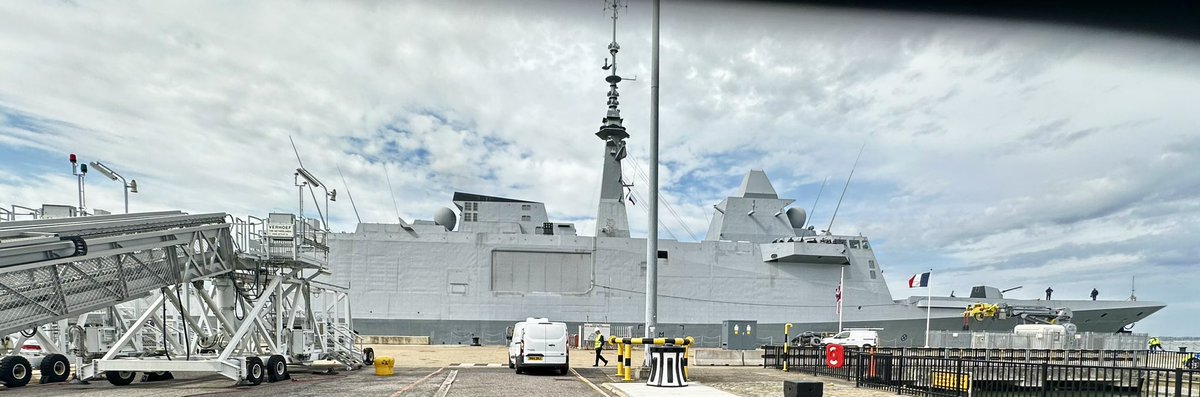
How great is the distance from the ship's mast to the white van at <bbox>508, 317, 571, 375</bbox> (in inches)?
967

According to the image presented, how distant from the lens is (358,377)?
18.2m

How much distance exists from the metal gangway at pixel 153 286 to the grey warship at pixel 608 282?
680 inches

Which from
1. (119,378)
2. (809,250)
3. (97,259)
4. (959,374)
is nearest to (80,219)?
(97,259)

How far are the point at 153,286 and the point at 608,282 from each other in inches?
1128

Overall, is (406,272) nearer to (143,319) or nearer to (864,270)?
(143,319)

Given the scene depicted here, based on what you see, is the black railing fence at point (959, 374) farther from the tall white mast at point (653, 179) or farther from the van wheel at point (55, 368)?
the van wheel at point (55, 368)

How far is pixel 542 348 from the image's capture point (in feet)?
61.6

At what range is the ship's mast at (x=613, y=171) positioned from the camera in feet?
145

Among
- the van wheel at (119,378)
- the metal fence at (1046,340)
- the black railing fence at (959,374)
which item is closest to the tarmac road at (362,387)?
the van wheel at (119,378)

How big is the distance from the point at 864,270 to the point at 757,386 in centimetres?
3242

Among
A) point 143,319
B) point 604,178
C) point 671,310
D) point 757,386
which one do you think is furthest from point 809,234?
point 143,319

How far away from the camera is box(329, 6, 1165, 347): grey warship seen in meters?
39.9

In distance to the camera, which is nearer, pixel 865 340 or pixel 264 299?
pixel 264 299

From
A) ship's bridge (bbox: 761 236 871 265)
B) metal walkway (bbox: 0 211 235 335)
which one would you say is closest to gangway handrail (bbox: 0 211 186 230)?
metal walkway (bbox: 0 211 235 335)
